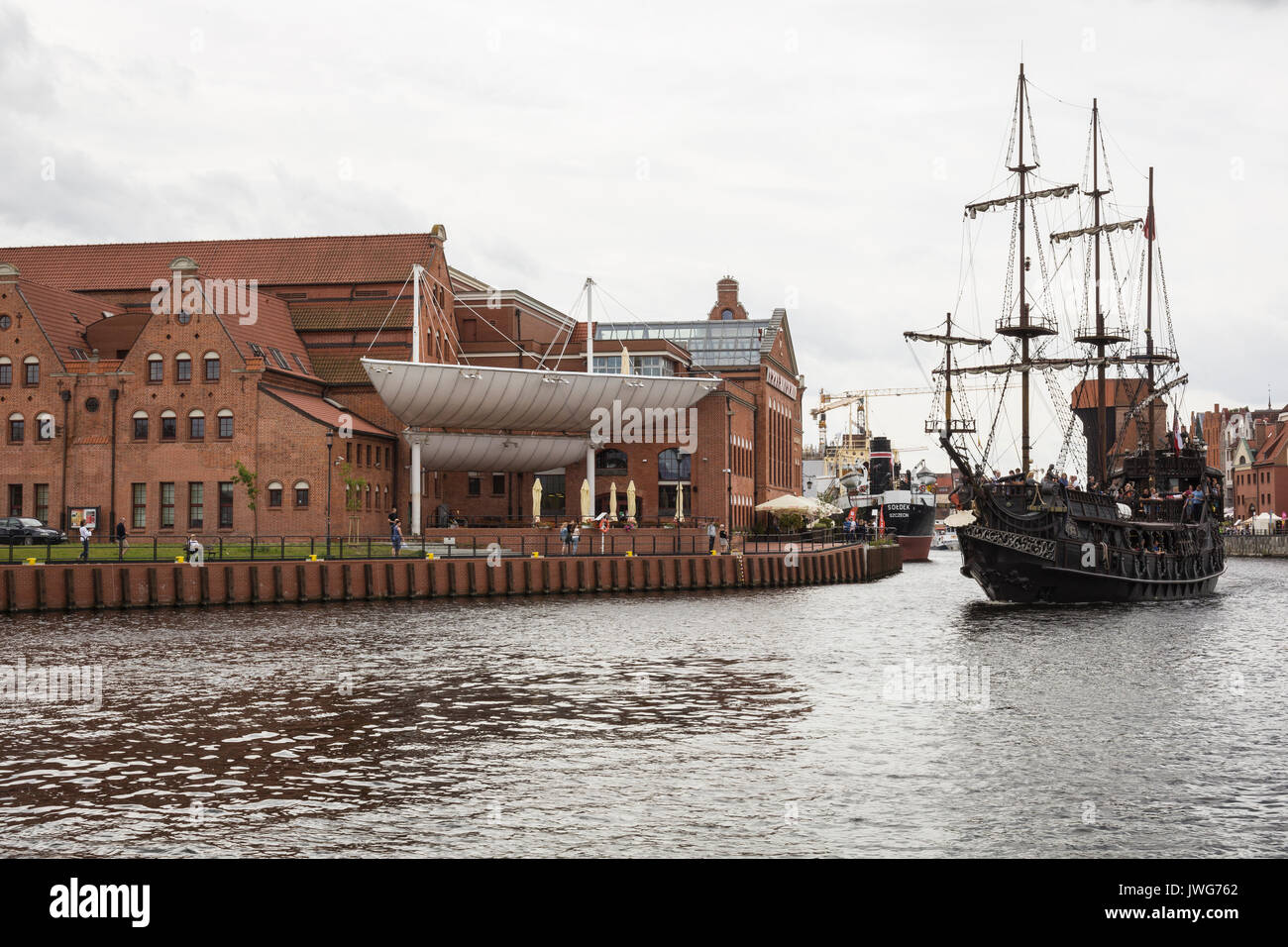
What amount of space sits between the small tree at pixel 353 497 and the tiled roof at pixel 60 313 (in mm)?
18204

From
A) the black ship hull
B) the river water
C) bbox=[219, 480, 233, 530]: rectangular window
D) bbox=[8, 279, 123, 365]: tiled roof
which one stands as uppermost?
bbox=[8, 279, 123, 365]: tiled roof

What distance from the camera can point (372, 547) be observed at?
6153 cm

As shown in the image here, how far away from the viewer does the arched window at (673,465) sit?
89438mm

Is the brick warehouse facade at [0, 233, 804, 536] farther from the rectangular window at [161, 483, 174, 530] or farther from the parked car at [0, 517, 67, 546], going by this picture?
the parked car at [0, 517, 67, 546]

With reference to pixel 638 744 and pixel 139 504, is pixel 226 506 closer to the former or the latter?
pixel 139 504

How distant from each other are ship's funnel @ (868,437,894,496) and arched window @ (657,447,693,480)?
190 feet

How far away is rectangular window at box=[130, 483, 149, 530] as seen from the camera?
72.2 meters

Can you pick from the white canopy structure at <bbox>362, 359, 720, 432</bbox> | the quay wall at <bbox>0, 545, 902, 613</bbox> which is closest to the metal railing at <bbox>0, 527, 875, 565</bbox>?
the quay wall at <bbox>0, 545, 902, 613</bbox>

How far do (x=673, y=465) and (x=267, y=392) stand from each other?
29.5 m

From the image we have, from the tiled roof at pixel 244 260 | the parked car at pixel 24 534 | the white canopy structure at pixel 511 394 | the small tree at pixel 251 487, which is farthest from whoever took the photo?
the tiled roof at pixel 244 260

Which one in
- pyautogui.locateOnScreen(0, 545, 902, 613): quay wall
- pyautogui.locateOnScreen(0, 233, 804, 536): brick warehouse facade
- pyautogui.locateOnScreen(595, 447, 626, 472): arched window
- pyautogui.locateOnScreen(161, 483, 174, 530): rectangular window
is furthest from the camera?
pyautogui.locateOnScreen(595, 447, 626, 472): arched window

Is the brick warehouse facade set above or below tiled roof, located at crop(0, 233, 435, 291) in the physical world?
below

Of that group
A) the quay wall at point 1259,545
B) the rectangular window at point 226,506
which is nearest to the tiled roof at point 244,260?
the rectangular window at point 226,506

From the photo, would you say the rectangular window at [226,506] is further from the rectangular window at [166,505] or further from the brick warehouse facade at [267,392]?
the rectangular window at [166,505]
